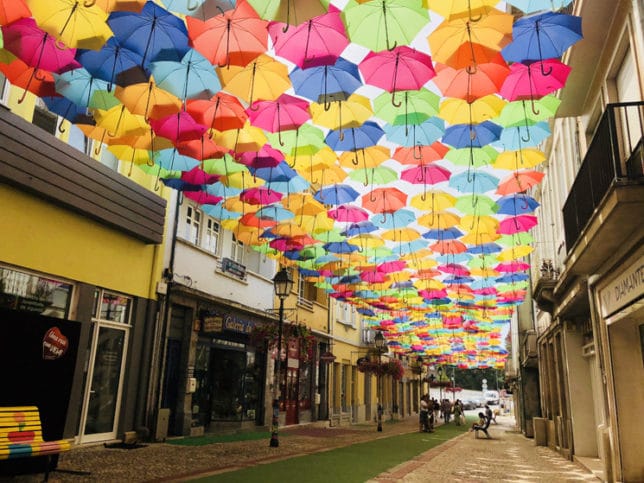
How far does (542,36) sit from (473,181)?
15.3ft

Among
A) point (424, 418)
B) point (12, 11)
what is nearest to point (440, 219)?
point (12, 11)

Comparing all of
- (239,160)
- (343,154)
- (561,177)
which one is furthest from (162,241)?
(561,177)

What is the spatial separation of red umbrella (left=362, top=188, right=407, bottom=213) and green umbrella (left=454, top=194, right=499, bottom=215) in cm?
133

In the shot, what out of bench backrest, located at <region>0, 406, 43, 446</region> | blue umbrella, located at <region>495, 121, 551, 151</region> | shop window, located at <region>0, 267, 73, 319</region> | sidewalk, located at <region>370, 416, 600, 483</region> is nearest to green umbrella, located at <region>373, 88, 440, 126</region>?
blue umbrella, located at <region>495, 121, 551, 151</region>

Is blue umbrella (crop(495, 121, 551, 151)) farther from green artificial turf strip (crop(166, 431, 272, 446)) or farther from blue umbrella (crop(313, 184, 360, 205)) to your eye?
green artificial turf strip (crop(166, 431, 272, 446))

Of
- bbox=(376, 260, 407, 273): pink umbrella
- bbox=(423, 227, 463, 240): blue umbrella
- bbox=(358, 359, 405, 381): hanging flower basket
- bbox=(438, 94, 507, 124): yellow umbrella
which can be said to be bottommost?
bbox=(358, 359, 405, 381): hanging flower basket

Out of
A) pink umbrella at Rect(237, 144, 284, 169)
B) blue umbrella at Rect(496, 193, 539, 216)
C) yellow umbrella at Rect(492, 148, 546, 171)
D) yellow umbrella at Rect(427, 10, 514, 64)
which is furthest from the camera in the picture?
blue umbrella at Rect(496, 193, 539, 216)

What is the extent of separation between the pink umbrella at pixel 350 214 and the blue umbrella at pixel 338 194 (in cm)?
96

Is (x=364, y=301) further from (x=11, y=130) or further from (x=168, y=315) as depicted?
(x=11, y=130)

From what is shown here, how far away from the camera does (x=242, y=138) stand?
30.6 ft

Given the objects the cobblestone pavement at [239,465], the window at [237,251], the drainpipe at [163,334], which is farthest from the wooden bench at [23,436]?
the window at [237,251]

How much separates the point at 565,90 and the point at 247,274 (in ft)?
40.6

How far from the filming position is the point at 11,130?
8.90 metres

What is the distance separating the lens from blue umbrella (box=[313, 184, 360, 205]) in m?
11.8
